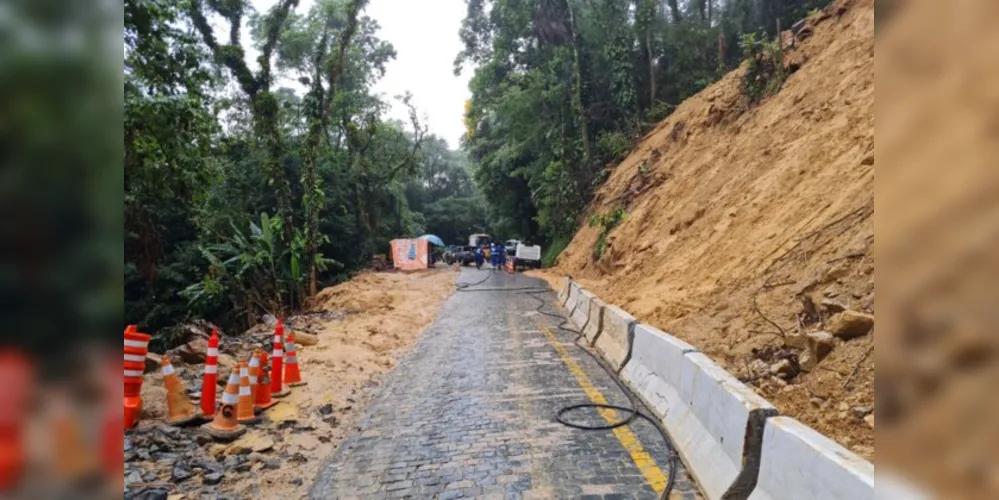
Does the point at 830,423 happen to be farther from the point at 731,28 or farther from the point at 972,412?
the point at 731,28

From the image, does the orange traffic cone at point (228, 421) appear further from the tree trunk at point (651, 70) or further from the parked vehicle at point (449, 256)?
the parked vehicle at point (449, 256)

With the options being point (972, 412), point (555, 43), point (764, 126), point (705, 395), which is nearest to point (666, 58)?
point (555, 43)

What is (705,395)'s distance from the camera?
5.01 m

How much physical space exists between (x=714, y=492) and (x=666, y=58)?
27806 mm

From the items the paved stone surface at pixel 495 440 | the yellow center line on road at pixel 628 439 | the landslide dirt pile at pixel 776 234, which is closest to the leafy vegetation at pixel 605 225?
the landslide dirt pile at pixel 776 234

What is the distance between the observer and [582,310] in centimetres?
1246

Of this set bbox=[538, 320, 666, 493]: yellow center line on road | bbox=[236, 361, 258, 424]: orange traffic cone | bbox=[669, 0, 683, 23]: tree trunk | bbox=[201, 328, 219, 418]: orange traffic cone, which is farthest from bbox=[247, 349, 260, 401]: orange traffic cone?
bbox=[669, 0, 683, 23]: tree trunk

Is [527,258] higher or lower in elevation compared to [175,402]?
higher

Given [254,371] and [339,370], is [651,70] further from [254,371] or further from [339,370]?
[254,371]

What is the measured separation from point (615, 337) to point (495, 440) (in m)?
3.88

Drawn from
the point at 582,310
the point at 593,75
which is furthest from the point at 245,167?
the point at 582,310

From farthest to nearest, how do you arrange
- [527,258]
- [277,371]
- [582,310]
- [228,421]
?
1. [527,258]
2. [582,310]
3. [277,371]
4. [228,421]

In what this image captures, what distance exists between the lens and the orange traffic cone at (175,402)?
593cm

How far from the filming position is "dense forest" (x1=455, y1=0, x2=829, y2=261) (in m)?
26.6
